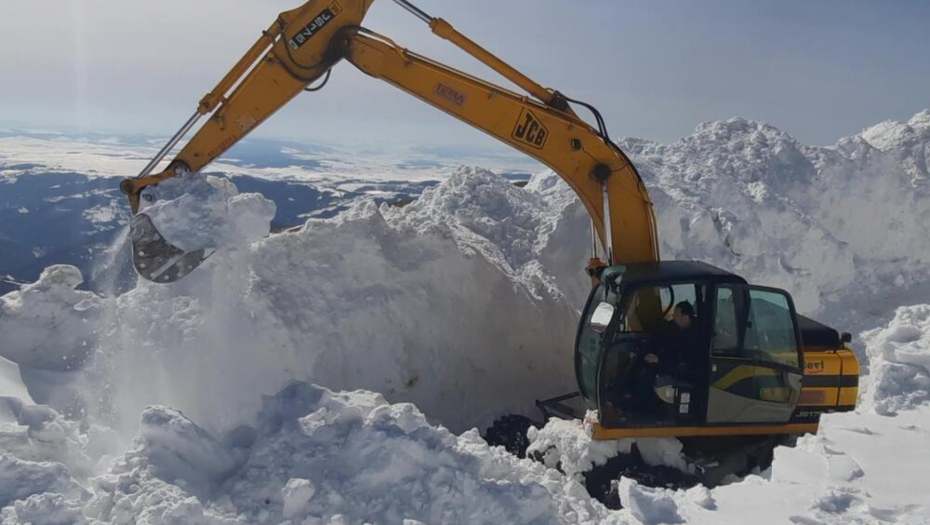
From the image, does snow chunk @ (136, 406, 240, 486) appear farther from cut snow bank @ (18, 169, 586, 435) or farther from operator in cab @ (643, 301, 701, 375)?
operator in cab @ (643, 301, 701, 375)

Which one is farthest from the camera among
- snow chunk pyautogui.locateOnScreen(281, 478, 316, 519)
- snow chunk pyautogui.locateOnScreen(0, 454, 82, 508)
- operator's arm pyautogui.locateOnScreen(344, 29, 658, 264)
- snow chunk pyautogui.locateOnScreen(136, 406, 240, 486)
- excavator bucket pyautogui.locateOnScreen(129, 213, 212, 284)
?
operator's arm pyautogui.locateOnScreen(344, 29, 658, 264)

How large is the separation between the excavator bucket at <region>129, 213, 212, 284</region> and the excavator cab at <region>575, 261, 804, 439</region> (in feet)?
11.0

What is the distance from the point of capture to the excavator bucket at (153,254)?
223 inches

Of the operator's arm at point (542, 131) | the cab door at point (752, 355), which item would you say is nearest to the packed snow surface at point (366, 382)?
the cab door at point (752, 355)

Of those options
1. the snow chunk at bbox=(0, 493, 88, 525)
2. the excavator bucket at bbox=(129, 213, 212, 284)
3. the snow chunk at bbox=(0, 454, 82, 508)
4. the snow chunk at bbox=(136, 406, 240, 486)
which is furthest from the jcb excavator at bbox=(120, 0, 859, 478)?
the snow chunk at bbox=(0, 493, 88, 525)

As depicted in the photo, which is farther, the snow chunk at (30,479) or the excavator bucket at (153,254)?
the excavator bucket at (153,254)

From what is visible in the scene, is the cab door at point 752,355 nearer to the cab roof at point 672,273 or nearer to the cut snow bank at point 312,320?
the cab roof at point 672,273

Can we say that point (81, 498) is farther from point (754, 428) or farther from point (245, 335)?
point (754, 428)

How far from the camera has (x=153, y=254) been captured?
5.71 metres

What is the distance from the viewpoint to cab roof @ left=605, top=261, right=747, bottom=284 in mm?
5719

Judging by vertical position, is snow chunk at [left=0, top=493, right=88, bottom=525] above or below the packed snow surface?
below

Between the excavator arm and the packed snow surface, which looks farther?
the excavator arm

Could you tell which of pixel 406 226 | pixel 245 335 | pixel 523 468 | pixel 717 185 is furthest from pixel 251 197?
→ pixel 717 185

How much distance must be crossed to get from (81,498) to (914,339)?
6.81m
